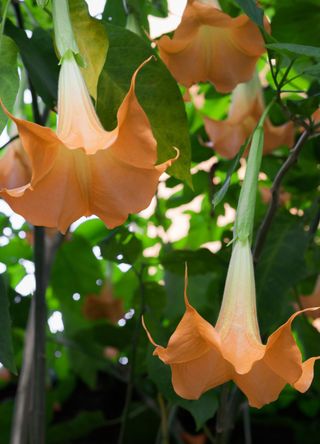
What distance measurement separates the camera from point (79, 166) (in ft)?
2.16

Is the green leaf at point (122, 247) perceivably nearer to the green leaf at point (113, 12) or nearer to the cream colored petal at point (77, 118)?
the green leaf at point (113, 12)

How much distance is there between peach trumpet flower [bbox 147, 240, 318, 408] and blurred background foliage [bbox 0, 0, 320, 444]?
14cm

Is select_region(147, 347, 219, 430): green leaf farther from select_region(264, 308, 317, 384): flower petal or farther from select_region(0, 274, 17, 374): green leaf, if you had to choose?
select_region(264, 308, 317, 384): flower petal

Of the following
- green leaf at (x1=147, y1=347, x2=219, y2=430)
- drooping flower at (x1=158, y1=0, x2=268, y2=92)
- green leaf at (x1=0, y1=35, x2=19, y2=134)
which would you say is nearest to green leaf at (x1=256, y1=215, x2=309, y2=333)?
green leaf at (x1=147, y1=347, x2=219, y2=430)

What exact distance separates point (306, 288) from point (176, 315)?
0.23 meters

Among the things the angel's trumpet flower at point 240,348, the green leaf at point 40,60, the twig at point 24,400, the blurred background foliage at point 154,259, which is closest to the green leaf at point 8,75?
the blurred background foliage at point 154,259

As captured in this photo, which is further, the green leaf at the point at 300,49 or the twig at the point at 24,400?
the twig at the point at 24,400

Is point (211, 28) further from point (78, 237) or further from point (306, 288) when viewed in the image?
point (78, 237)

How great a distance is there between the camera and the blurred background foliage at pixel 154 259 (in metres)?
0.82

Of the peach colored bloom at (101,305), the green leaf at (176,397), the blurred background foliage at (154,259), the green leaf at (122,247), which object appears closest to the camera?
the blurred background foliage at (154,259)

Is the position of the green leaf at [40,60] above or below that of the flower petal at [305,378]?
above

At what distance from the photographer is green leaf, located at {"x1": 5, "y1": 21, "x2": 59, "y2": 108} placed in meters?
0.90

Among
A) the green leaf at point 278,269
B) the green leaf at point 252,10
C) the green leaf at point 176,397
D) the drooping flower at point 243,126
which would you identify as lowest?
the green leaf at point 176,397

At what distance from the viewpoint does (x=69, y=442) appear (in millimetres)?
1699
